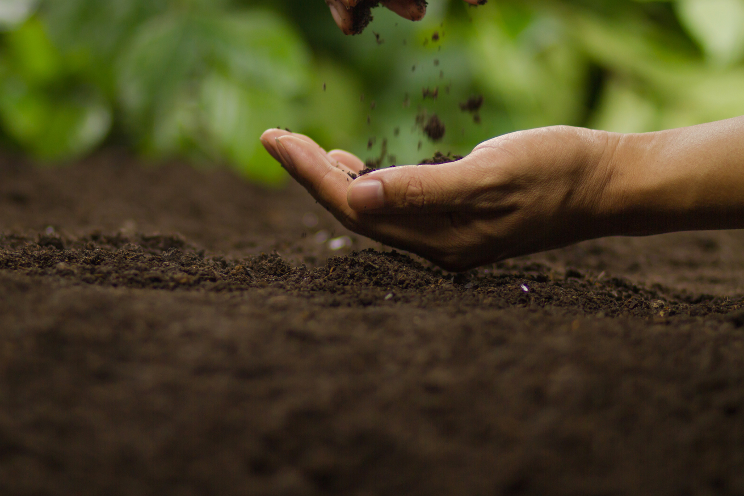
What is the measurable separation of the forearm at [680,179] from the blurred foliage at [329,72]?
131cm

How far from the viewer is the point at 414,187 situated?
785 millimetres

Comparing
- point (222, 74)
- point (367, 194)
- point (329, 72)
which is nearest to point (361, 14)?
point (367, 194)

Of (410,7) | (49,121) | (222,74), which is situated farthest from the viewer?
(49,121)

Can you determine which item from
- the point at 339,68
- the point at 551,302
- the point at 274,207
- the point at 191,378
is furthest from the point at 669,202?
the point at 339,68

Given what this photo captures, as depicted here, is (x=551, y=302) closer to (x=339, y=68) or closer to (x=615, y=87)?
(x=339, y=68)

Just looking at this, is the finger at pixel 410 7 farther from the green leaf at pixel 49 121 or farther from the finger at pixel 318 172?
the green leaf at pixel 49 121

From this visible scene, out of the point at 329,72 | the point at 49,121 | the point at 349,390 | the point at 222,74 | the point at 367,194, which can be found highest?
the point at 329,72

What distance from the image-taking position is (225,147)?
7.67 ft

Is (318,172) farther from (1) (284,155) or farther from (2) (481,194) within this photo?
(2) (481,194)

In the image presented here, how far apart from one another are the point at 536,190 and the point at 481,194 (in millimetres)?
98

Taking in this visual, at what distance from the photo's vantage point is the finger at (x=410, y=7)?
950mm

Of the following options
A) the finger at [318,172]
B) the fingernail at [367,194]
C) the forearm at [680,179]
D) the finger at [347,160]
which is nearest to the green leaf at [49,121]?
the finger at [347,160]

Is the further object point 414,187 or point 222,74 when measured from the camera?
point 222,74

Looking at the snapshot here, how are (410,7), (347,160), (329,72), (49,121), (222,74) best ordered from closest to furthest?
(410,7) → (347,160) → (222,74) → (49,121) → (329,72)
